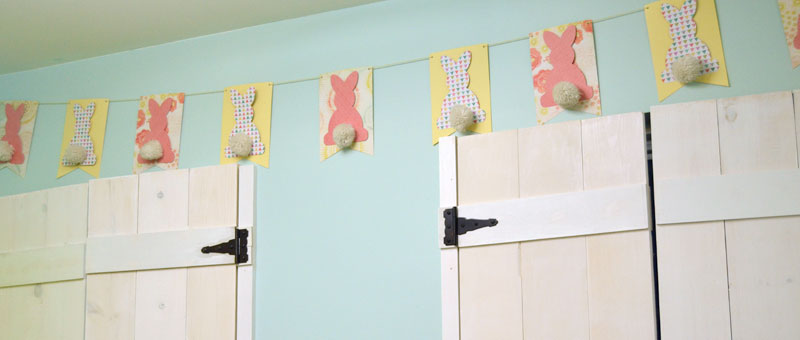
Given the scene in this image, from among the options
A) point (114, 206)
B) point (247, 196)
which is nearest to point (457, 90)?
point (247, 196)

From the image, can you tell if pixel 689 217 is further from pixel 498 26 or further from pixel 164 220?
pixel 164 220

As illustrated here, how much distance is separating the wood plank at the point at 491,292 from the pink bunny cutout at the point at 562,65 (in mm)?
550

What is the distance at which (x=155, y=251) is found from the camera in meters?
2.97

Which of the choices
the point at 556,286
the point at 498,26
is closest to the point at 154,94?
the point at 498,26

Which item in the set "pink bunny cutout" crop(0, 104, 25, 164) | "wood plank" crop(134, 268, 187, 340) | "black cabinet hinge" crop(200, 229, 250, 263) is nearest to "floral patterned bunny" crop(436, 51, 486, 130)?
"black cabinet hinge" crop(200, 229, 250, 263)

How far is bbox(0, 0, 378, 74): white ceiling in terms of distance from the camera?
3.09m

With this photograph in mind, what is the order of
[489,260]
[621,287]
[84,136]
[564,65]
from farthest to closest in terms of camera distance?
[84,136]
[564,65]
[489,260]
[621,287]

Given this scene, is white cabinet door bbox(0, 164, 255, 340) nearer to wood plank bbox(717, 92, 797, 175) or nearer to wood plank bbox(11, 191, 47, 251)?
wood plank bbox(11, 191, 47, 251)

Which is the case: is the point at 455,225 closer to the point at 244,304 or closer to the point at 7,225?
the point at 244,304

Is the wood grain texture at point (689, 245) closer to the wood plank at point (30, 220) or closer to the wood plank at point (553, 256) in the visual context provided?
the wood plank at point (553, 256)

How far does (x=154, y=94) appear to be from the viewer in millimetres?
3369

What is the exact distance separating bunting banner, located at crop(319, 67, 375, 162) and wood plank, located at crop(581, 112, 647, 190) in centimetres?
86

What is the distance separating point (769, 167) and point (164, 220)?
6.54 feet

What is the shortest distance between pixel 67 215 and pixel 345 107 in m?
1.12
